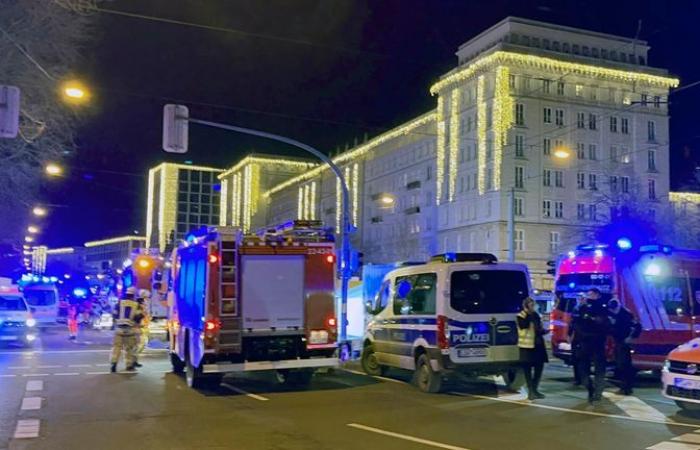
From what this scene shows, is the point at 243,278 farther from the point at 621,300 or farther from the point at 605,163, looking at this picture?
the point at 605,163

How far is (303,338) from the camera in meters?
13.4

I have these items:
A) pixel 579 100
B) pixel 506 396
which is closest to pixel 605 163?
pixel 579 100

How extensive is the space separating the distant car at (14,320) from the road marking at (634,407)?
62.9 ft

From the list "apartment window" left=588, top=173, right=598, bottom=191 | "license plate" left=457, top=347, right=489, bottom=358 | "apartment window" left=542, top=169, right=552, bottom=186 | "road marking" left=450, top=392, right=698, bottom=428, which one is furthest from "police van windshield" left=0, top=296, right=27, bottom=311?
"apartment window" left=588, top=173, right=598, bottom=191

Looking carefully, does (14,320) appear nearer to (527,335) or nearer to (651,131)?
(527,335)

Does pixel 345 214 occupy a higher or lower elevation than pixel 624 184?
lower

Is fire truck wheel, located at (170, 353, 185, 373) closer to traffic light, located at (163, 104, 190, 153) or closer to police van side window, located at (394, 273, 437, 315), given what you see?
traffic light, located at (163, 104, 190, 153)

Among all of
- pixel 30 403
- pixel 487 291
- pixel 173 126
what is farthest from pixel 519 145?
pixel 30 403

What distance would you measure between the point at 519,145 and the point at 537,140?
2187mm

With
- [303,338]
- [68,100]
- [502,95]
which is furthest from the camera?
[502,95]

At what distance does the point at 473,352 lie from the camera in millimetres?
12367

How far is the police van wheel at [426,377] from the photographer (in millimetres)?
12641

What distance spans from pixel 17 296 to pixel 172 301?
1251 cm

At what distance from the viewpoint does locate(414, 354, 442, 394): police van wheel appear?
12641 millimetres
